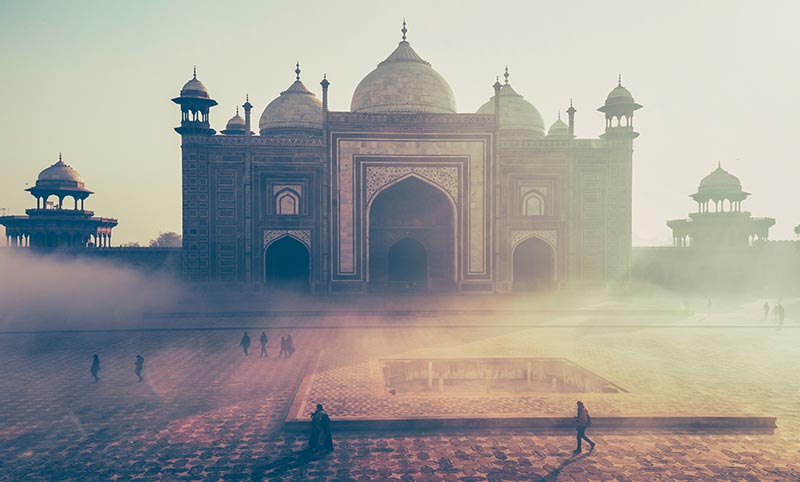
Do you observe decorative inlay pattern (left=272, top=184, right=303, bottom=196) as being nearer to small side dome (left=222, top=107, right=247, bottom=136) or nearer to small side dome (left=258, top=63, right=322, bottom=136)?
small side dome (left=258, top=63, right=322, bottom=136)

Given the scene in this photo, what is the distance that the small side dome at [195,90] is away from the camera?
75.8 ft

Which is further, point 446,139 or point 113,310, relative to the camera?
point 446,139

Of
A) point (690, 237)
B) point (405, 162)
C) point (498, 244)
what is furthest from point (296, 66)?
point (690, 237)

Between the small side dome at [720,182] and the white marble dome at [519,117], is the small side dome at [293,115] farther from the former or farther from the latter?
the small side dome at [720,182]

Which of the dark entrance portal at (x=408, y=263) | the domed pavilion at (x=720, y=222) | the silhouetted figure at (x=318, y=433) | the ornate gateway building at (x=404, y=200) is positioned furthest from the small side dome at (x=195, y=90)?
the domed pavilion at (x=720, y=222)

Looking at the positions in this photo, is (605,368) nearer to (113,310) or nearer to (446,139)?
(446,139)

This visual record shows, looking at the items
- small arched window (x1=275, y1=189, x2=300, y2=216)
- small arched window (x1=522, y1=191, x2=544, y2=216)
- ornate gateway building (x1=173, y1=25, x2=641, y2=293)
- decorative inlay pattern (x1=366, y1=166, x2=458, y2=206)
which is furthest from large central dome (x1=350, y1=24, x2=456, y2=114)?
small arched window (x1=522, y1=191, x2=544, y2=216)

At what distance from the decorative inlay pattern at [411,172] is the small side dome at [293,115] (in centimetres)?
640

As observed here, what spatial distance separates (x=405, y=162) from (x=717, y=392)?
16.1 m

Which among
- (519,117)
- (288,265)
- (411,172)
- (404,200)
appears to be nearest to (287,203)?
(288,265)

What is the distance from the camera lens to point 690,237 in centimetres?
3047

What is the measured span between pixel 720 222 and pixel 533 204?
13960 millimetres

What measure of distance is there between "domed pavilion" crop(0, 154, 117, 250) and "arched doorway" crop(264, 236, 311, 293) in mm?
11050

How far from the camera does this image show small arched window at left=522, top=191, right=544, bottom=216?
23.6 metres
